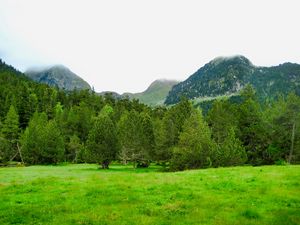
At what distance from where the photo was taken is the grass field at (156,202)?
19.0 m

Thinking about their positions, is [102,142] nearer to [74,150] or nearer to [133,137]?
[133,137]

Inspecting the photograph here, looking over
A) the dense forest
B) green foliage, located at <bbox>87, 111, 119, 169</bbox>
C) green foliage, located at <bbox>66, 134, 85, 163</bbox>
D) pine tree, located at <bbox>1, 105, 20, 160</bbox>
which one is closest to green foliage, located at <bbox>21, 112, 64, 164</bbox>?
the dense forest

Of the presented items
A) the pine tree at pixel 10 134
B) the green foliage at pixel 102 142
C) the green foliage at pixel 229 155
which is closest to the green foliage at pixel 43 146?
the pine tree at pixel 10 134

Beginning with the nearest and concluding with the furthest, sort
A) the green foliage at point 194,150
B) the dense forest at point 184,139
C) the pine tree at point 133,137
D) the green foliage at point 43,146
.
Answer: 1. the green foliage at point 194,150
2. the dense forest at point 184,139
3. the pine tree at point 133,137
4. the green foliage at point 43,146

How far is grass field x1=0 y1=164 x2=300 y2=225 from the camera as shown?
749 inches

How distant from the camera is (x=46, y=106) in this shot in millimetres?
156625

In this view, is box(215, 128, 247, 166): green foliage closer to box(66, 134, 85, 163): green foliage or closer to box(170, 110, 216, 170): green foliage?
box(170, 110, 216, 170): green foliage

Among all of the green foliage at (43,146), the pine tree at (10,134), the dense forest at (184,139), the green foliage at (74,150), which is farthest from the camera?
the green foliage at (74,150)

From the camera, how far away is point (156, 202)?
74.2 ft

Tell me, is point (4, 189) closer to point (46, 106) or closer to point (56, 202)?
point (56, 202)

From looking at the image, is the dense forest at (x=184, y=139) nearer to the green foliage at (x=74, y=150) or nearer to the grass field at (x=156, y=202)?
the green foliage at (x=74, y=150)

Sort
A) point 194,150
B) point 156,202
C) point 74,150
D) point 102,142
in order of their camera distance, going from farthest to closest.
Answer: point 74,150 < point 102,142 < point 194,150 < point 156,202

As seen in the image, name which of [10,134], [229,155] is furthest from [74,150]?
[229,155]

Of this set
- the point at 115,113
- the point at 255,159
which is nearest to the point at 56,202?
the point at 255,159
